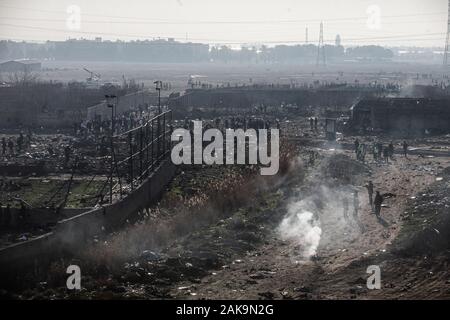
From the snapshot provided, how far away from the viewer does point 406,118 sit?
30109 mm

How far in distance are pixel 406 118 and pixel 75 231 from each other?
21.3 meters

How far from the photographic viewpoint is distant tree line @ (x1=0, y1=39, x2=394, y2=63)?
13762 centimetres

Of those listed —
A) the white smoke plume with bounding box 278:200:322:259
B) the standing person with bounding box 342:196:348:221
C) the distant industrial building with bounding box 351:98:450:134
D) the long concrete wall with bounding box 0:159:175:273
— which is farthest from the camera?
the distant industrial building with bounding box 351:98:450:134

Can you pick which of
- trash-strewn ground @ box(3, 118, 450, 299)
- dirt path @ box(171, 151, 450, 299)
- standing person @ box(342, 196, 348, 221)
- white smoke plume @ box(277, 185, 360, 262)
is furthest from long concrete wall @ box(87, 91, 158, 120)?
dirt path @ box(171, 151, 450, 299)

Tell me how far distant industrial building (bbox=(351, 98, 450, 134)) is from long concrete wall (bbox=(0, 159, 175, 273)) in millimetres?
16376

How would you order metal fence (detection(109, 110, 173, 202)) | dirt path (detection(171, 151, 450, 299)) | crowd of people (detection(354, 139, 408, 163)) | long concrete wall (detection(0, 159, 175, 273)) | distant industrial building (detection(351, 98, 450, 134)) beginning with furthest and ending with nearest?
distant industrial building (detection(351, 98, 450, 134)) < crowd of people (detection(354, 139, 408, 163)) < metal fence (detection(109, 110, 173, 202)) < long concrete wall (detection(0, 159, 175, 273)) < dirt path (detection(171, 151, 450, 299))

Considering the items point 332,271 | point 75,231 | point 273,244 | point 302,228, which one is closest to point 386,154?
point 302,228

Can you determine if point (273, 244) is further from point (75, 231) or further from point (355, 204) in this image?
point (75, 231)

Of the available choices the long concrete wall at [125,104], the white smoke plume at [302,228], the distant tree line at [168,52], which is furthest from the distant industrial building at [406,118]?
the distant tree line at [168,52]

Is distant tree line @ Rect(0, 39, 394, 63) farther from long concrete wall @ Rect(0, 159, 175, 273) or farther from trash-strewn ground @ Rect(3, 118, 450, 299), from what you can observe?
long concrete wall @ Rect(0, 159, 175, 273)

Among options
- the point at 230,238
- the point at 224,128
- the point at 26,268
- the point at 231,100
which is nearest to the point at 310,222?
the point at 230,238

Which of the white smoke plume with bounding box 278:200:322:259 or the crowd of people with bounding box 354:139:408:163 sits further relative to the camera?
the crowd of people with bounding box 354:139:408:163

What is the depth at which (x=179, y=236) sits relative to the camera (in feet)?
43.0
